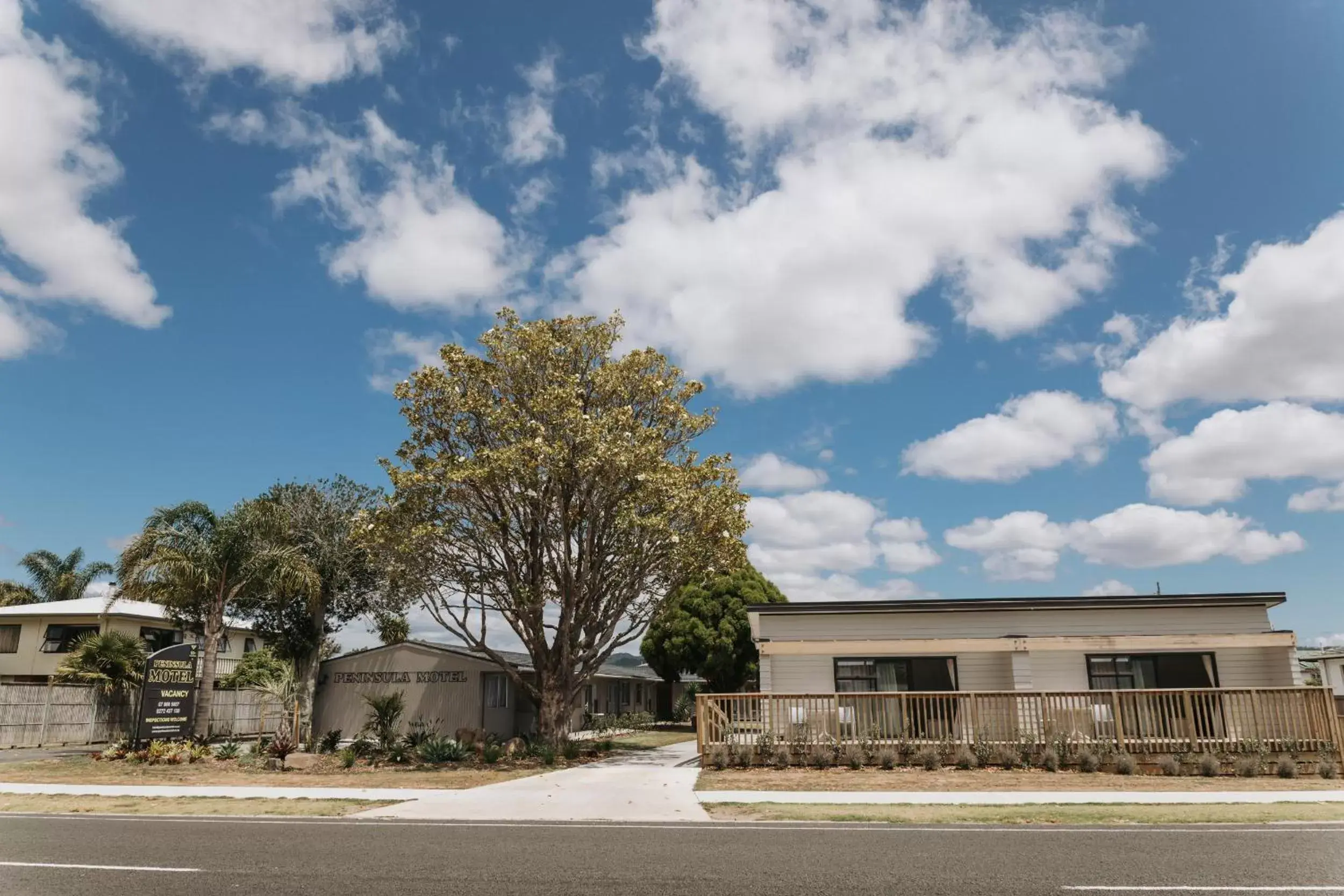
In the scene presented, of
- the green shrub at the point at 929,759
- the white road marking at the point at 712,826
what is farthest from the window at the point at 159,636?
the green shrub at the point at 929,759

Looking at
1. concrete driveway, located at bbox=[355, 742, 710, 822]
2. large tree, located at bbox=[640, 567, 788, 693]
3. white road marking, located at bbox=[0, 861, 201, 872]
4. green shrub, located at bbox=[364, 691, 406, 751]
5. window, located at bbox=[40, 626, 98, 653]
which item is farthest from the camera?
large tree, located at bbox=[640, 567, 788, 693]

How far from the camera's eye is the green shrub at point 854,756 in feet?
64.2

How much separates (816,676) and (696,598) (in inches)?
648

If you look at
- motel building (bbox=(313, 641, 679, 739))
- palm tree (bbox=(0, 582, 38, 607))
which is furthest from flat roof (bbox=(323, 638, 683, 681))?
palm tree (bbox=(0, 582, 38, 607))

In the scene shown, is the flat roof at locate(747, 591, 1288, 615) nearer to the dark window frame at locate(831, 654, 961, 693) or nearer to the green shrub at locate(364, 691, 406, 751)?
the dark window frame at locate(831, 654, 961, 693)

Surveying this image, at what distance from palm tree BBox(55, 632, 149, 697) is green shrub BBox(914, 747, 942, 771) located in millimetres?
25877

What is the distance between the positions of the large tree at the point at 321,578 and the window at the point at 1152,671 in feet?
84.4

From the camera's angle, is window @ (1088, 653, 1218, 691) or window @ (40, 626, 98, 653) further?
window @ (40, 626, 98, 653)

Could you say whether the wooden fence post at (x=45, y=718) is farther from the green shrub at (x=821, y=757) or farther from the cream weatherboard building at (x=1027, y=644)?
the green shrub at (x=821, y=757)

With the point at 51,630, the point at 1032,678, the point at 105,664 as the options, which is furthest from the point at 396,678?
the point at 1032,678

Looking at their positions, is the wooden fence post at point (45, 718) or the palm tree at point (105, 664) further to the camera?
the palm tree at point (105, 664)

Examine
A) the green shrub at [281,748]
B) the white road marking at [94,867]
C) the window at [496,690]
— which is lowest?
the white road marking at [94,867]

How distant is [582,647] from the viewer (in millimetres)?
25422

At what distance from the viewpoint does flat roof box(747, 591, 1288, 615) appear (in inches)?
921
